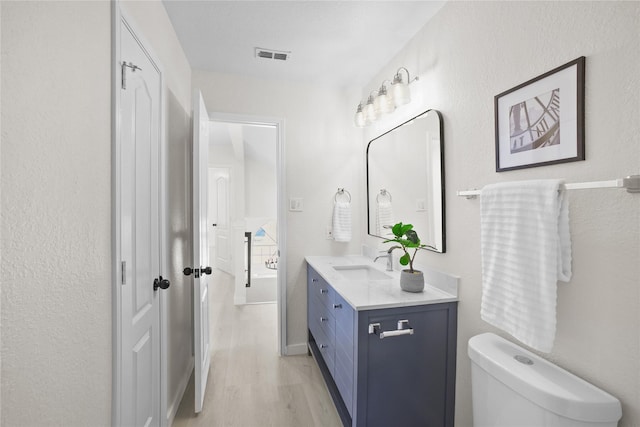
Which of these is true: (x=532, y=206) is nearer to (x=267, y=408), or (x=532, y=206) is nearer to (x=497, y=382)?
(x=497, y=382)

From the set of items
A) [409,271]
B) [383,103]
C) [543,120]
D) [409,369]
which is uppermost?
[383,103]

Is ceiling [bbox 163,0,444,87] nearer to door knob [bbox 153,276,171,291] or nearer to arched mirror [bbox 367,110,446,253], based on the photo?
arched mirror [bbox 367,110,446,253]

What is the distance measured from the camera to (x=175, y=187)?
6.30 feet

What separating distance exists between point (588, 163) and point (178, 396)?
8.03 feet

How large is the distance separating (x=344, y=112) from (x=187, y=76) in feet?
4.30

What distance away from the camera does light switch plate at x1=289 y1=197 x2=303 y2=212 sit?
8.48 ft

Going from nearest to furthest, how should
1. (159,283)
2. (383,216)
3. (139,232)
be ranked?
(139,232)
(159,283)
(383,216)

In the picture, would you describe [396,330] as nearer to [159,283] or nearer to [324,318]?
[324,318]

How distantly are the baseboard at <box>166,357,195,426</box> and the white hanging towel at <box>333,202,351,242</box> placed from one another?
5.05 ft

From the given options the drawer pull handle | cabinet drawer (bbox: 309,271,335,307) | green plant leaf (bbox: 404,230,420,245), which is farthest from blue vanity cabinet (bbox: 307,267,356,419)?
green plant leaf (bbox: 404,230,420,245)

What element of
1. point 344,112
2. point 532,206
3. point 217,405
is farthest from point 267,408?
point 344,112

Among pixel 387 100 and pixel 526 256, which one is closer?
pixel 526 256

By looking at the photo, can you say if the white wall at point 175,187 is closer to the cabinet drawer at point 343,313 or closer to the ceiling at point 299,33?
the ceiling at point 299,33

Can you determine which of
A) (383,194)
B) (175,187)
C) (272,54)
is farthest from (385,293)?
(272,54)
